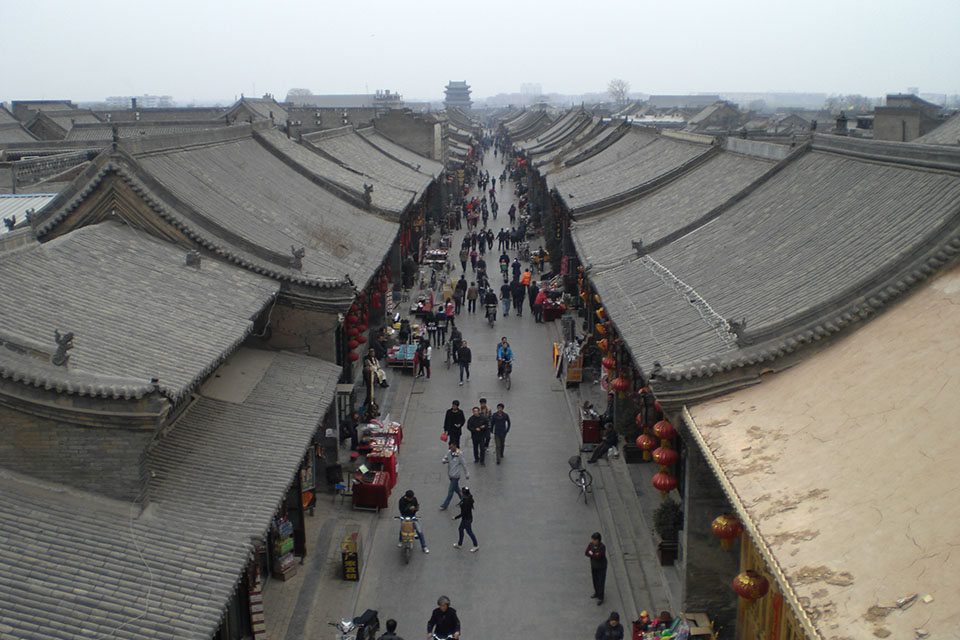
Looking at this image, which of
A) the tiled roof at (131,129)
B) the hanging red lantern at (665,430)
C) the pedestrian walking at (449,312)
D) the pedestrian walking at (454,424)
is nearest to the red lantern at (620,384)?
the pedestrian walking at (454,424)

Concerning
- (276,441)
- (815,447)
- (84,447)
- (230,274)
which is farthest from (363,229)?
(815,447)

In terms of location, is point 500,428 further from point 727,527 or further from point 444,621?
point 727,527

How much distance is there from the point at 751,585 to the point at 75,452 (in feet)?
27.0

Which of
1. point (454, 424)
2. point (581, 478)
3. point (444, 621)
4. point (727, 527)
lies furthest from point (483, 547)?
point (727, 527)

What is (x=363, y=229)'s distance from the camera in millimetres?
27281

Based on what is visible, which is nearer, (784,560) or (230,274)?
(784,560)

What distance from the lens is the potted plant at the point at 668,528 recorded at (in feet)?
50.3

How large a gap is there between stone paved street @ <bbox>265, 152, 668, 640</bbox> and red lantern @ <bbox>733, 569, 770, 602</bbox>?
3669mm

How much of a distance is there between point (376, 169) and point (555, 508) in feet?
88.3

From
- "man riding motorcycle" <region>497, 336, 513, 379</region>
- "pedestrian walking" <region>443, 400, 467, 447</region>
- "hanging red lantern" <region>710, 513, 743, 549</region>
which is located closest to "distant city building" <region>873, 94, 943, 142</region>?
"man riding motorcycle" <region>497, 336, 513, 379</region>

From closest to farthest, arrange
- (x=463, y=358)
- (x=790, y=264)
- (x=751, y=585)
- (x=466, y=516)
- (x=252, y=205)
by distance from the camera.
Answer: (x=751, y=585), (x=790, y=264), (x=466, y=516), (x=252, y=205), (x=463, y=358)

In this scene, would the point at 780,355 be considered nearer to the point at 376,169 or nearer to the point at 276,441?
the point at 276,441

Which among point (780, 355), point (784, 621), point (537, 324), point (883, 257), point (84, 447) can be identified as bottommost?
point (537, 324)

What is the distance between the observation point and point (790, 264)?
604 inches
